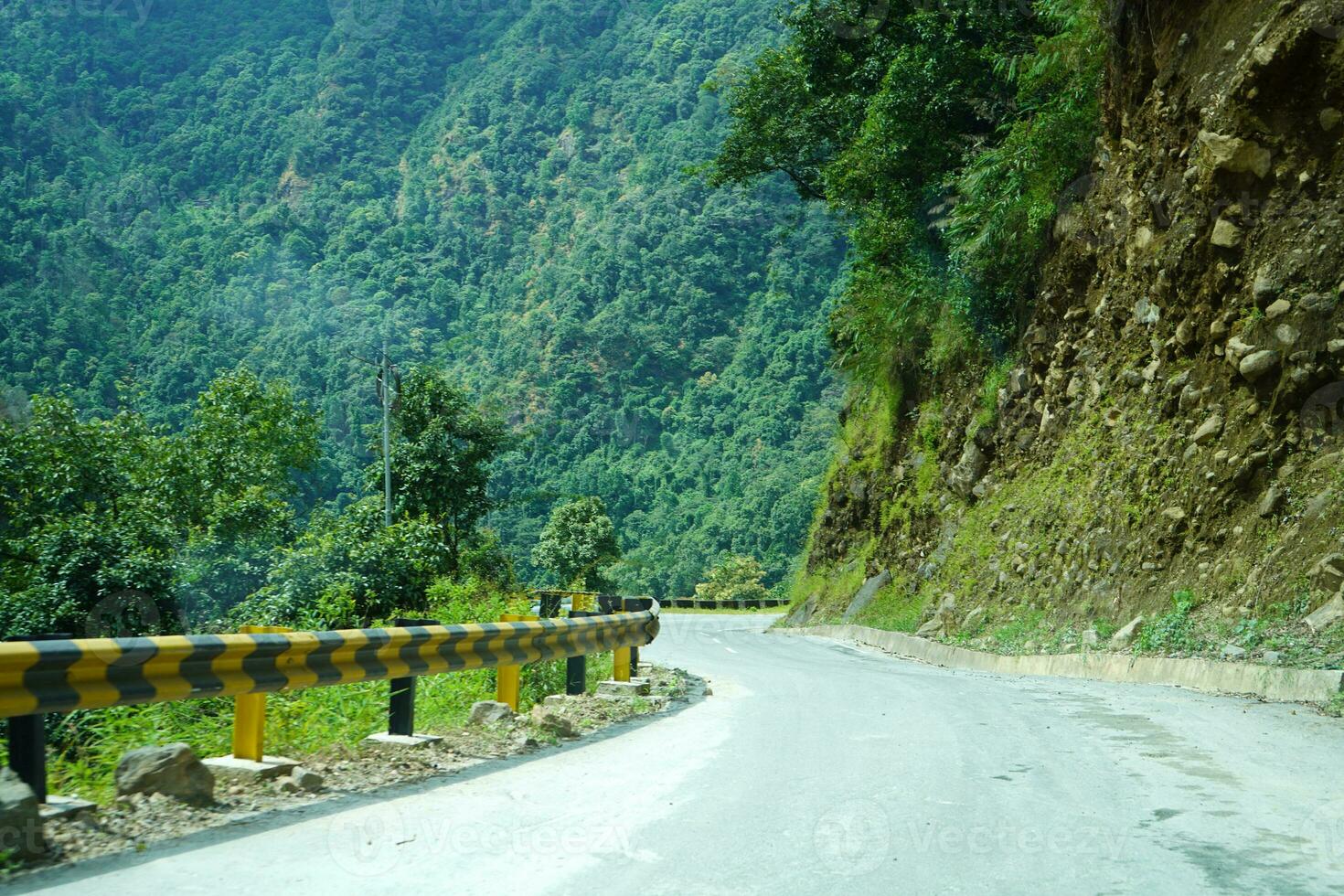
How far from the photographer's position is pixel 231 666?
21.1 feet

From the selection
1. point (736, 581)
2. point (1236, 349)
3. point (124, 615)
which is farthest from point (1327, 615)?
point (736, 581)

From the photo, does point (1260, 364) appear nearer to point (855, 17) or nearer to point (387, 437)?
point (855, 17)

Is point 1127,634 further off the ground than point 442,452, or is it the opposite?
point 442,452

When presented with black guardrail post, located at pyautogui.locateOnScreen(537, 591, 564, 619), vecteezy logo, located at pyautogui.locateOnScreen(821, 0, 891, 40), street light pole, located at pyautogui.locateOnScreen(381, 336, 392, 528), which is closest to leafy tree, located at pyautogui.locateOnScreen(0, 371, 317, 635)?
street light pole, located at pyautogui.locateOnScreen(381, 336, 392, 528)

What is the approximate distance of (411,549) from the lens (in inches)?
894

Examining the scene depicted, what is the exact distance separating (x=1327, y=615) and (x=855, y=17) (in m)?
22.9

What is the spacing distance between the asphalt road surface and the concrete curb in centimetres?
128

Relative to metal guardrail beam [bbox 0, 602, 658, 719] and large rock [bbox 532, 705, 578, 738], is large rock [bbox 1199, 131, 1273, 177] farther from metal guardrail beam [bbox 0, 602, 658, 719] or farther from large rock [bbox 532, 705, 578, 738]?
large rock [bbox 532, 705, 578, 738]

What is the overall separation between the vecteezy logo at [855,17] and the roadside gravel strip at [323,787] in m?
23.6

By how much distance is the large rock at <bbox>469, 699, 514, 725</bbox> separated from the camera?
30.1 feet

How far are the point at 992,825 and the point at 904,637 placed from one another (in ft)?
62.0

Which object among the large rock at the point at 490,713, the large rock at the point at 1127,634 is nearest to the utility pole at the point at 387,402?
the large rock at the point at 1127,634

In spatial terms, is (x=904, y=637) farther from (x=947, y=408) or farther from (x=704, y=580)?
(x=704, y=580)

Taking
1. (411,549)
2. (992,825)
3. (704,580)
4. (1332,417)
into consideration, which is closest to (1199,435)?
(1332,417)
